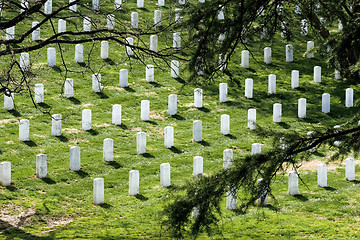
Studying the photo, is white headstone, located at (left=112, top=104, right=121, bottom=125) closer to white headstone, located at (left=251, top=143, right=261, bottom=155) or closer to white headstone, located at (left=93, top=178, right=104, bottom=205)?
white headstone, located at (left=251, top=143, right=261, bottom=155)

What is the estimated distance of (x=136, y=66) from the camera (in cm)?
2245

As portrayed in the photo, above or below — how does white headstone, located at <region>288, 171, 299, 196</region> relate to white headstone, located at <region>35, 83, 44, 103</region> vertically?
below

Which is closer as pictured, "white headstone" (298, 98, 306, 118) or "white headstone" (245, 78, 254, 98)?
"white headstone" (298, 98, 306, 118)

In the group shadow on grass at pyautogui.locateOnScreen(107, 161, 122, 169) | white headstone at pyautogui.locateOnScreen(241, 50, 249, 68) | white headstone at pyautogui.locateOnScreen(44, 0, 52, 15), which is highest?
white headstone at pyautogui.locateOnScreen(44, 0, 52, 15)

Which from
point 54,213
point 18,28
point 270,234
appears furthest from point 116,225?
point 18,28

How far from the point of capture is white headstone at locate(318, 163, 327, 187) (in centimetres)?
1548

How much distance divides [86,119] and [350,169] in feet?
22.3

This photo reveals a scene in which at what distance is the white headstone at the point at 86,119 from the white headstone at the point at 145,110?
A: 5.46 feet

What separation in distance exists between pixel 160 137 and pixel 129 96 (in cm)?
265

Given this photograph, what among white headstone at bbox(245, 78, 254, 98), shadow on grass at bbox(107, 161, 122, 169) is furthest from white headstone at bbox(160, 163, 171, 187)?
white headstone at bbox(245, 78, 254, 98)

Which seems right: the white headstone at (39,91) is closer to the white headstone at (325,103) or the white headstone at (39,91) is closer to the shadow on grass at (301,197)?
the shadow on grass at (301,197)

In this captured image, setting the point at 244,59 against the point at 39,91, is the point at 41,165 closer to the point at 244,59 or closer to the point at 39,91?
the point at 39,91

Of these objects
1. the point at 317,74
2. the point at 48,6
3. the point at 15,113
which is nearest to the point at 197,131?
the point at 15,113

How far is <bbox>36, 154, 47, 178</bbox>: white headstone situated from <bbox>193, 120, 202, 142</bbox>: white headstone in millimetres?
4326
